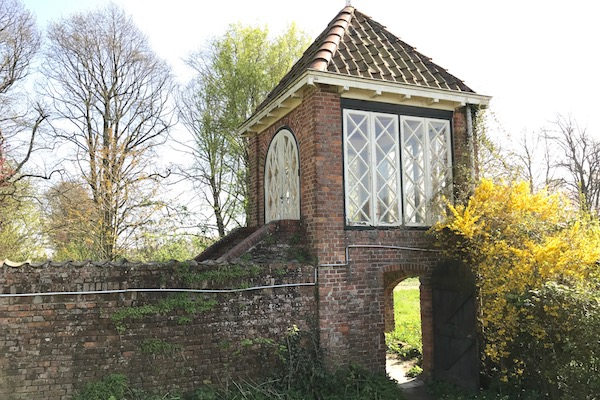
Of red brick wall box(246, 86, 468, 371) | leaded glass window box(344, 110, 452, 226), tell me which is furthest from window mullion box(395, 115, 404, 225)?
red brick wall box(246, 86, 468, 371)

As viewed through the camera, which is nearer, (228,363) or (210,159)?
(228,363)

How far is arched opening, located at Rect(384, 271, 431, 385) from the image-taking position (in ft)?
29.2

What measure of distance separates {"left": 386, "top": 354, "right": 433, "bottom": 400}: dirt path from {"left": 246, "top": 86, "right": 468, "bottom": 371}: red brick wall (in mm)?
1117

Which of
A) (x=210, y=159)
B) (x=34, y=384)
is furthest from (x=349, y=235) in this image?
(x=210, y=159)

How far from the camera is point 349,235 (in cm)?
797

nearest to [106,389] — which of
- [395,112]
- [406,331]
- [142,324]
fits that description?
[142,324]

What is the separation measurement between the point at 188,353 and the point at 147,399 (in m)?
0.81

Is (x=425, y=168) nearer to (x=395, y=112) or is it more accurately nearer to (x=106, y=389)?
(x=395, y=112)

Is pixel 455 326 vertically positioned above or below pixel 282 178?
below

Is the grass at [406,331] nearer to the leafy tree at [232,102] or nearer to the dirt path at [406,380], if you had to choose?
the dirt path at [406,380]

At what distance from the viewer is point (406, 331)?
43.7 ft

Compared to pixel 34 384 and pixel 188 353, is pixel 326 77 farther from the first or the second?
pixel 34 384

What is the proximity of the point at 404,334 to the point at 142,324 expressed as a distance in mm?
8679

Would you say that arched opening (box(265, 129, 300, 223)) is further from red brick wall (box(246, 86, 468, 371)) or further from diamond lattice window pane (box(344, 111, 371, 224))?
diamond lattice window pane (box(344, 111, 371, 224))
